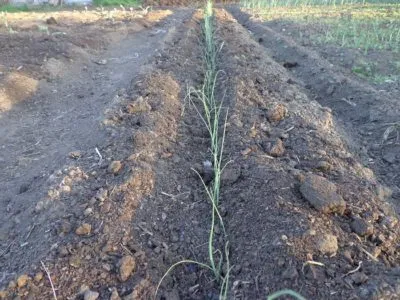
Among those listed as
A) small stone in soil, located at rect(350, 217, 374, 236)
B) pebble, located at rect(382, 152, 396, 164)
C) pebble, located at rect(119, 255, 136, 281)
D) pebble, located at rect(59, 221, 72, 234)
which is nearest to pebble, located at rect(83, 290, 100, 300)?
pebble, located at rect(119, 255, 136, 281)

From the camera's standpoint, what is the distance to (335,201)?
2.25 metres

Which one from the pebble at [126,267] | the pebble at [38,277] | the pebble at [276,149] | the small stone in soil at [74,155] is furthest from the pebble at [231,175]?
the pebble at [38,277]

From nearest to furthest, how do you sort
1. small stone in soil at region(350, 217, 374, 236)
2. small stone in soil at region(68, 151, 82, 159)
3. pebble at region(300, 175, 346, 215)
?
small stone in soil at region(350, 217, 374, 236)
pebble at region(300, 175, 346, 215)
small stone in soil at region(68, 151, 82, 159)

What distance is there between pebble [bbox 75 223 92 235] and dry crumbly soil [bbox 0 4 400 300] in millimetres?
16

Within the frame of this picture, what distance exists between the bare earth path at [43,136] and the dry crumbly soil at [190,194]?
2 centimetres

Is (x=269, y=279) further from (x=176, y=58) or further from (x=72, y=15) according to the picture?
(x=72, y=15)

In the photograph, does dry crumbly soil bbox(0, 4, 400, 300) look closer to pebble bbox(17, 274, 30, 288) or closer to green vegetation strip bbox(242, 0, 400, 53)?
pebble bbox(17, 274, 30, 288)

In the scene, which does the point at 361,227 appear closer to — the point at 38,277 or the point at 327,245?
the point at 327,245

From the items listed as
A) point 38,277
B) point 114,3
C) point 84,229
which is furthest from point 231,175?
point 114,3

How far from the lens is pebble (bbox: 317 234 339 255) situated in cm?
196

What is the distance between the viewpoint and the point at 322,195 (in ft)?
7.49

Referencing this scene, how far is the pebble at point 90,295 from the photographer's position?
1865mm

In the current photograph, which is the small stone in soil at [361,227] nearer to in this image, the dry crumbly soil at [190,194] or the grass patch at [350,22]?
the dry crumbly soil at [190,194]

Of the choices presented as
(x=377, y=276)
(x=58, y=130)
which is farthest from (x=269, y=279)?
(x=58, y=130)
